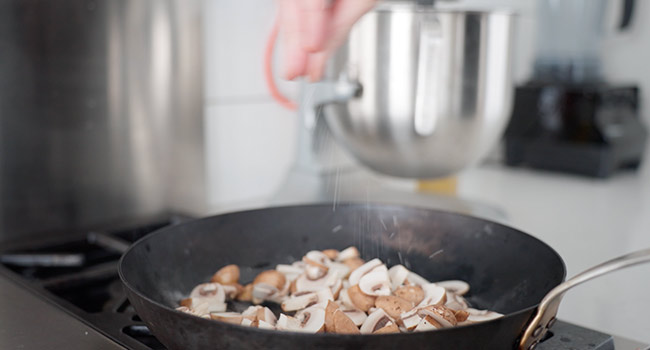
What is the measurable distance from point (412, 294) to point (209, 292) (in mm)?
220

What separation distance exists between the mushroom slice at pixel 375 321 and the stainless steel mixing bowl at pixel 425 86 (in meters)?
0.38

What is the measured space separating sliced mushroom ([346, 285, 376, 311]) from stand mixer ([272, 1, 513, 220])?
9.0 inches

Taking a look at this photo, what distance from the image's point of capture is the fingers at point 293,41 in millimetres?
582

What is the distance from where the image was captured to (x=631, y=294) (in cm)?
101

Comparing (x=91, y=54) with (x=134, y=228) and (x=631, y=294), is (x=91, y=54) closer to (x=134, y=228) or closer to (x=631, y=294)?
(x=134, y=228)

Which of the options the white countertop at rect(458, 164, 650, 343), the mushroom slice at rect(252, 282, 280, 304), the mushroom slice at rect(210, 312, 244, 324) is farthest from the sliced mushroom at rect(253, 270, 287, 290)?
the white countertop at rect(458, 164, 650, 343)

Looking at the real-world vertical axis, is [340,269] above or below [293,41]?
below

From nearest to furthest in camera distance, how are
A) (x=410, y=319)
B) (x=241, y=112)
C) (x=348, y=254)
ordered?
(x=410, y=319)
(x=348, y=254)
(x=241, y=112)

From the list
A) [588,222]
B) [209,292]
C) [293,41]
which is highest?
[293,41]

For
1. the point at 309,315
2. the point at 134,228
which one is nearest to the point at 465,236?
the point at 309,315

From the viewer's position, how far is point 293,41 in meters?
0.59

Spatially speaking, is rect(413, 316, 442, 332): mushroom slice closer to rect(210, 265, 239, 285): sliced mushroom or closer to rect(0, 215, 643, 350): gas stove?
rect(0, 215, 643, 350): gas stove

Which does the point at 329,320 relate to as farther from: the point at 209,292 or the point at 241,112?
the point at 241,112

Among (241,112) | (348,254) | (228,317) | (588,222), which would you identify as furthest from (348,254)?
(588,222)
